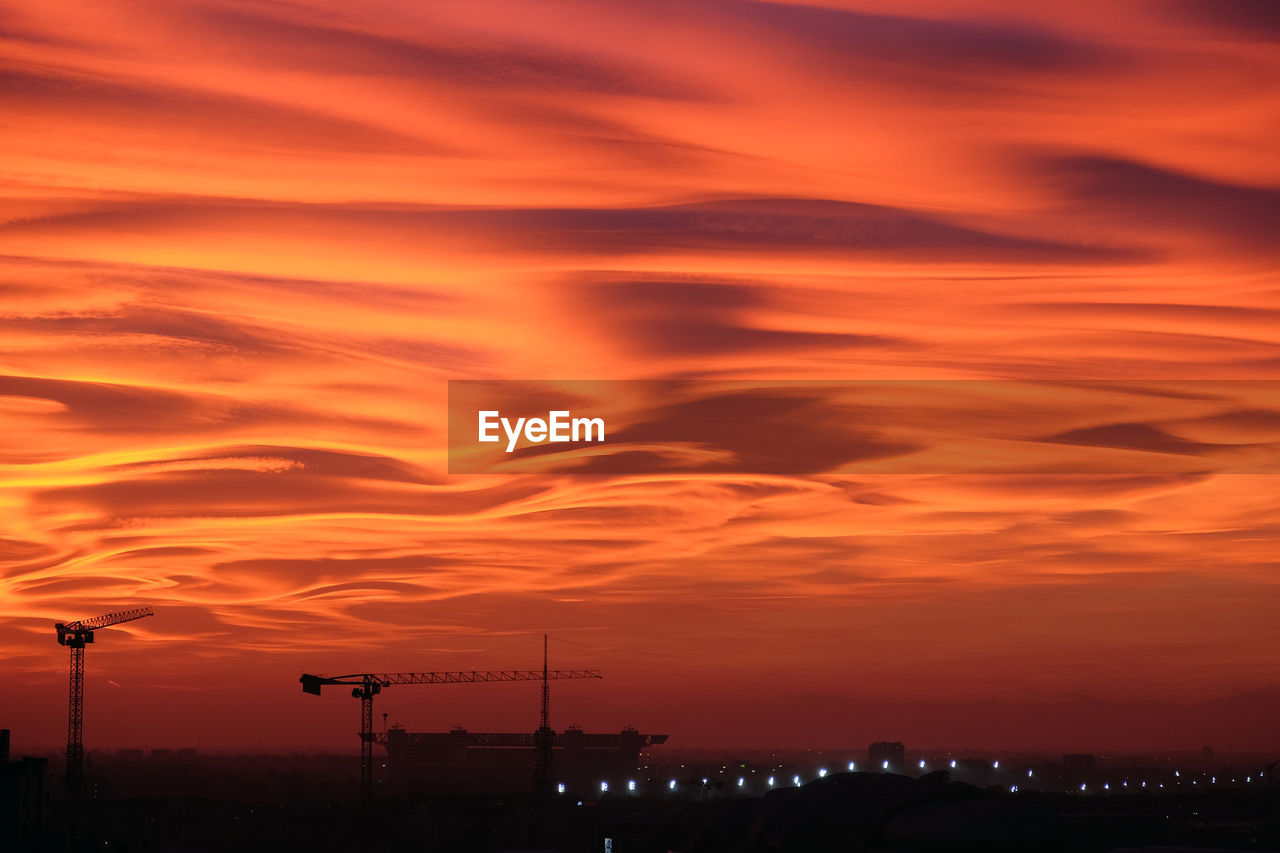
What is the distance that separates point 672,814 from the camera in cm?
15838

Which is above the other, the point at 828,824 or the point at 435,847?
the point at 828,824

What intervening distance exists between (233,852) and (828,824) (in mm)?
95529

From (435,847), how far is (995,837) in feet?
339

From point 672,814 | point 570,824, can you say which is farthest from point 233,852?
point 672,814

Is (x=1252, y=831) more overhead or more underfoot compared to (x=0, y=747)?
more underfoot

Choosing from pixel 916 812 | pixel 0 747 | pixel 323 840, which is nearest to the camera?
pixel 916 812

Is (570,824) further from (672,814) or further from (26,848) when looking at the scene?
(26,848)

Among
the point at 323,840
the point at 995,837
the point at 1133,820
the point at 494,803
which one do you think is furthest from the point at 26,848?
the point at 494,803

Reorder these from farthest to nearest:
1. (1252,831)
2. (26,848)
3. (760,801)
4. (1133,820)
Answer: (1252,831) < (1133,820) < (760,801) < (26,848)

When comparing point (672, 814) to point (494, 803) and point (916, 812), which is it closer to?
point (494, 803)

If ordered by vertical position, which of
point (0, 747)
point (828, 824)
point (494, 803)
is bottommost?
point (494, 803)

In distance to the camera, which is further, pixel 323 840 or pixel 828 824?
pixel 323 840

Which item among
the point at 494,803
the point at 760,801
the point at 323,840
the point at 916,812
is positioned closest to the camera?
the point at 916,812

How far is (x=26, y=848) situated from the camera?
4319cm
